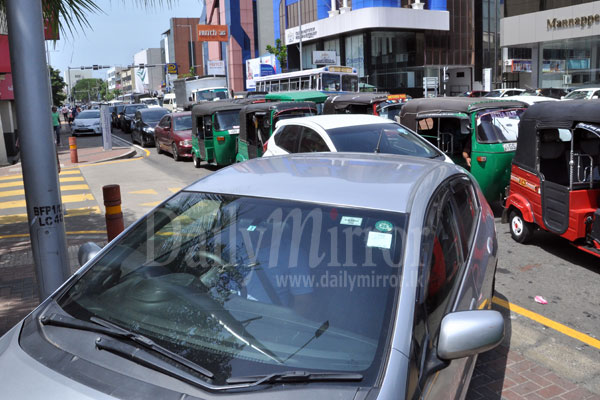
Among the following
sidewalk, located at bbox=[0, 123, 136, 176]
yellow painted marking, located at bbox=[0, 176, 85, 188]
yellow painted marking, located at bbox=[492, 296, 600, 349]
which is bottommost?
yellow painted marking, located at bbox=[492, 296, 600, 349]

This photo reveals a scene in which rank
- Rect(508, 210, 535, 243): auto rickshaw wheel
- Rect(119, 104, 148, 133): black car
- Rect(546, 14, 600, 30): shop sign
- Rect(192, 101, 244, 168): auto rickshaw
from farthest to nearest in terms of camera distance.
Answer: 1. Rect(546, 14, 600, 30): shop sign
2. Rect(119, 104, 148, 133): black car
3. Rect(192, 101, 244, 168): auto rickshaw
4. Rect(508, 210, 535, 243): auto rickshaw wheel

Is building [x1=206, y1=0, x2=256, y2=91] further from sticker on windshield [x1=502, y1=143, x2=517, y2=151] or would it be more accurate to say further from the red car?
sticker on windshield [x1=502, y1=143, x2=517, y2=151]

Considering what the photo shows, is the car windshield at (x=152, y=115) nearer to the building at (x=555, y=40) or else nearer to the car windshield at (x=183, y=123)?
the car windshield at (x=183, y=123)

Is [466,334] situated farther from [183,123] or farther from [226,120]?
[183,123]

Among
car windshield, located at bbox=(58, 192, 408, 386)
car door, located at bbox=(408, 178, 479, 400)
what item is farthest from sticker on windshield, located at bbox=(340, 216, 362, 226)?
car door, located at bbox=(408, 178, 479, 400)

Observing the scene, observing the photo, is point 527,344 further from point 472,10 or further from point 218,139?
point 472,10

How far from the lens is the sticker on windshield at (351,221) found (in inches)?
110

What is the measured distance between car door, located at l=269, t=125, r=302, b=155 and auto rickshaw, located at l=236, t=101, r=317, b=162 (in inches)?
138

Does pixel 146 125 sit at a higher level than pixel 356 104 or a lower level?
lower

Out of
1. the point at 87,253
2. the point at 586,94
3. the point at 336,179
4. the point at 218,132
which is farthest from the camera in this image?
the point at 586,94

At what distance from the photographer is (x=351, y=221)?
2803 millimetres

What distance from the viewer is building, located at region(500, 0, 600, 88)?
42141 mm

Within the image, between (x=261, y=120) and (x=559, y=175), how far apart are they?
8.54 m

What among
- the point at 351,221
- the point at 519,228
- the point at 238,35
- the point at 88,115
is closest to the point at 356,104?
the point at 519,228
